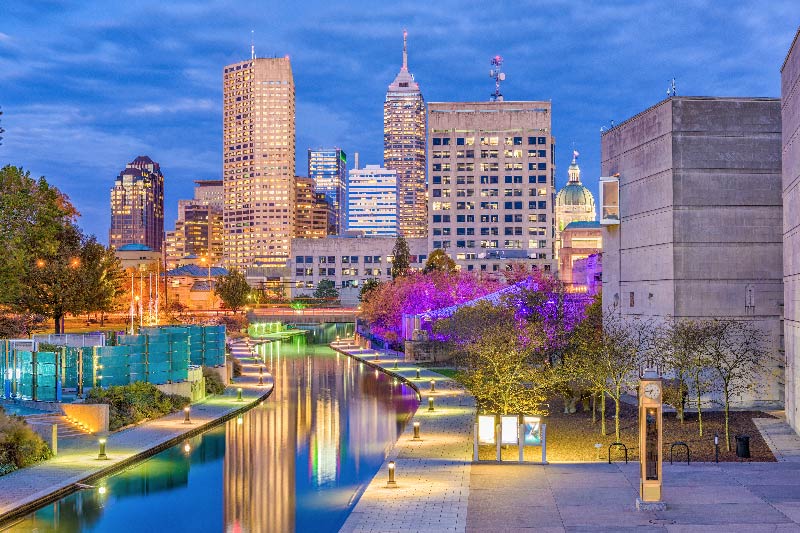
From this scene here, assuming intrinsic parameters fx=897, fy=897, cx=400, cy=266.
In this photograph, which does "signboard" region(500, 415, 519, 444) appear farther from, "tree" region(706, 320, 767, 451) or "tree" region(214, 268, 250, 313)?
"tree" region(214, 268, 250, 313)

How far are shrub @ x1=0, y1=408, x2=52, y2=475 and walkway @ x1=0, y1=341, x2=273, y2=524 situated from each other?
1.07 ft

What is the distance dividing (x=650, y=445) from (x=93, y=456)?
17607 mm

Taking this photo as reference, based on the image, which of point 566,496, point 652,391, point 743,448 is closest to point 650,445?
Result: point 652,391

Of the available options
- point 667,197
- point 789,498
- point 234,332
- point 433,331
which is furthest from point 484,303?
point 234,332

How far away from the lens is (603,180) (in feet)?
146

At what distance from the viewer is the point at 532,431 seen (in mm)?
27359

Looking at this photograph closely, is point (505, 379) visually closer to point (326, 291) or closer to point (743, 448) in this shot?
point (743, 448)

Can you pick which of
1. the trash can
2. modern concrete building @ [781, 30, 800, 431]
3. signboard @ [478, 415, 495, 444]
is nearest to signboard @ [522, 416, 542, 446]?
signboard @ [478, 415, 495, 444]

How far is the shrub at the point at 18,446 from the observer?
26609 mm

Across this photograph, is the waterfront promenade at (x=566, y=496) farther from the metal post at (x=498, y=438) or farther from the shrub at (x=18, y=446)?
the shrub at (x=18, y=446)

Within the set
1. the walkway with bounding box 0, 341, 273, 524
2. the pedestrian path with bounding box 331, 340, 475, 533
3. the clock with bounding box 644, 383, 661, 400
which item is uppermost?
the clock with bounding box 644, 383, 661, 400

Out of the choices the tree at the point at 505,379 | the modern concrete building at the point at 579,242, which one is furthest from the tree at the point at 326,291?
the tree at the point at 505,379

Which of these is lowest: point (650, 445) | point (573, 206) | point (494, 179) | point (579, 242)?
point (650, 445)

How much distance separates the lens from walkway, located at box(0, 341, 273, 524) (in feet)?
76.2
